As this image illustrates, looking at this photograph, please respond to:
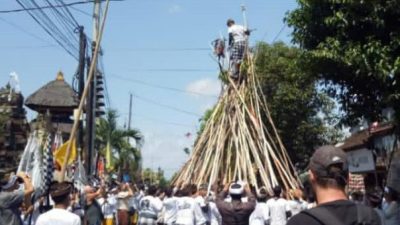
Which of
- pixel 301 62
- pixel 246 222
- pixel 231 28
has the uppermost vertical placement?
pixel 231 28

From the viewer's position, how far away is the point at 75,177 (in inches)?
648

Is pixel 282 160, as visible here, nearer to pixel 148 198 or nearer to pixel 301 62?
pixel 148 198

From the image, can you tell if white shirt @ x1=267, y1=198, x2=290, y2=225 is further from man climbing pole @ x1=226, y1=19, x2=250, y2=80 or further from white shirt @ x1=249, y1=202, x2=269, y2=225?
man climbing pole @ x1=226, y1=19, x2=250, y2=80

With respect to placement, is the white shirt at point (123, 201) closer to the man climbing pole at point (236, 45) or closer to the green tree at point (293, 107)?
the man climbing pole at point (236, 45)

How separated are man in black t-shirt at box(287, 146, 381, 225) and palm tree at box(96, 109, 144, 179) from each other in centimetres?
3454

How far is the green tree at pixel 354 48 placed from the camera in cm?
1070

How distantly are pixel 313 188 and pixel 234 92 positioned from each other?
18.6 m

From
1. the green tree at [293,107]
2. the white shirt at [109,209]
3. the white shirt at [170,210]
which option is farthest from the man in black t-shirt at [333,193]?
the green tree at [293,107]

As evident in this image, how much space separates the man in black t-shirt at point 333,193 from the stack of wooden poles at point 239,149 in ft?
54.7

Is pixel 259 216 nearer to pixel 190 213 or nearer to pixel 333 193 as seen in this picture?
pixel 190 213

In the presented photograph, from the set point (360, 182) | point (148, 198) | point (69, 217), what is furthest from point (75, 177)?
point (360, 182)

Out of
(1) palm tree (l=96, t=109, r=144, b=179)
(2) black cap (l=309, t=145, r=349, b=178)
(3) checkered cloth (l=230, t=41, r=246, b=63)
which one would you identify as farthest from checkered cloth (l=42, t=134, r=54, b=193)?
(1) palm tree (l=96, t=109, r=144, b=179)

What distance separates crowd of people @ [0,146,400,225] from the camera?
11.2 feet

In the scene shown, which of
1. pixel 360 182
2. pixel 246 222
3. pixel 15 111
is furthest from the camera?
pixel 360 182
